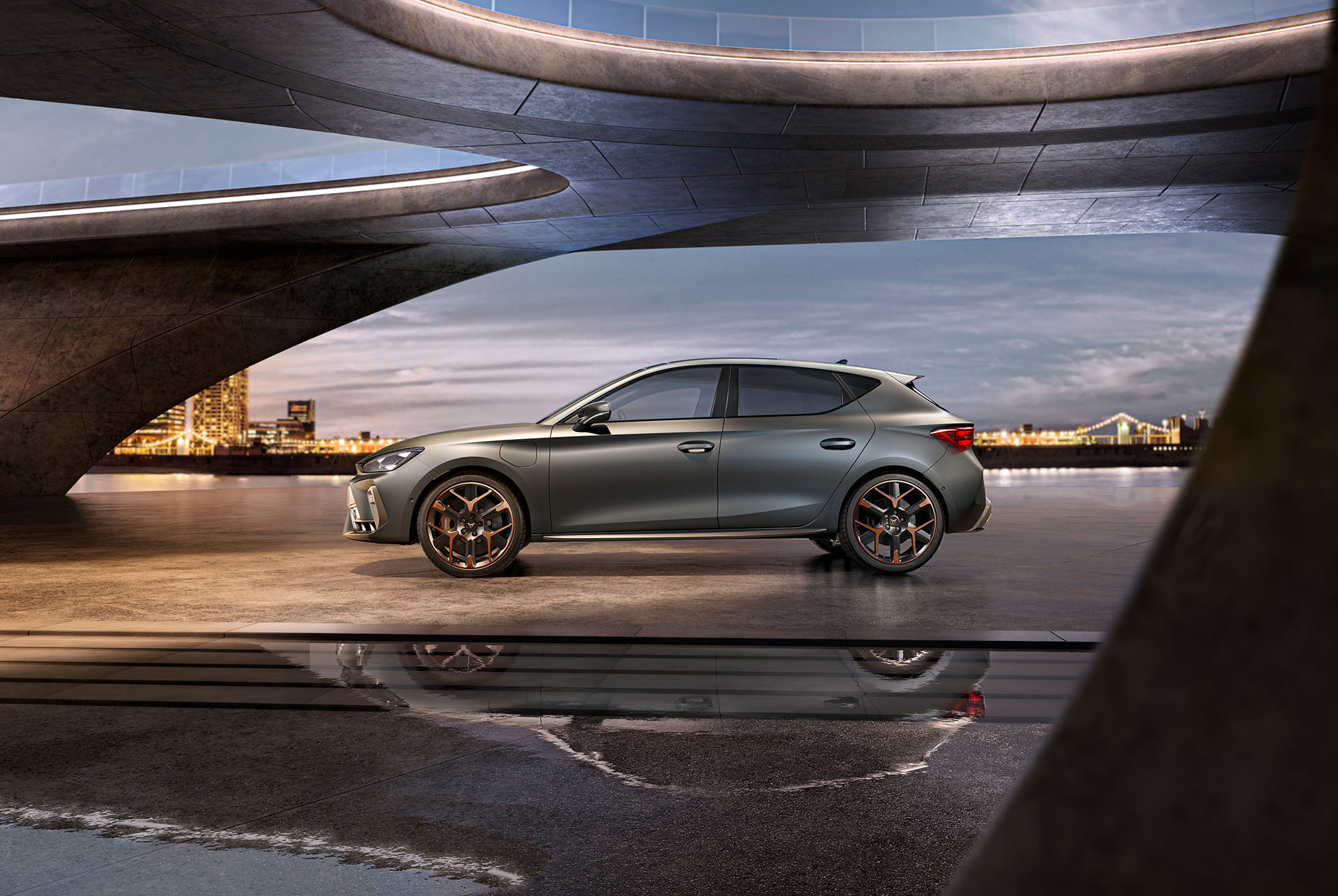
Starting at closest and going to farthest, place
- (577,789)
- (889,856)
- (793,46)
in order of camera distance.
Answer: (889,856), (577,789), (793,46)

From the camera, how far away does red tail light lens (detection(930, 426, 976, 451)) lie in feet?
25.1

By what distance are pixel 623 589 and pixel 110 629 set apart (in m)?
3.21

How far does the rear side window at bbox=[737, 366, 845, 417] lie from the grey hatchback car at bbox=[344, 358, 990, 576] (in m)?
0.01

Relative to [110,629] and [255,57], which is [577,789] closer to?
[110,629]

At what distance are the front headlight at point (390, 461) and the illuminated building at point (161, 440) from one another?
5962 centimetres

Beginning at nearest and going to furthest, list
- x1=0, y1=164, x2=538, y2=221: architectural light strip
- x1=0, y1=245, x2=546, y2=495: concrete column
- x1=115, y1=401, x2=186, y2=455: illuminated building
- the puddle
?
the puddle < x1=0, y1=164, x2=538, y2=221: architectural light strip < x1=0, y1=245, x2=546, y2=495: concrete column < x1=115, y1=401, x2=186, y2=455: illuminated building

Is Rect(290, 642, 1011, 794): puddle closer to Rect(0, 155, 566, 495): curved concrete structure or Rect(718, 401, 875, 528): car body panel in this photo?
Rect(718, 401, 875, 528): car body panel

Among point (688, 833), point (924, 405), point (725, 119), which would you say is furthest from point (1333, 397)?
point (725, 119)

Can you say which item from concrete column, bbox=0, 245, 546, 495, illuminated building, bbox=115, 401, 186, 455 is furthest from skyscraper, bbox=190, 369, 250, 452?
concrete column, bbox=0, 245, 546, 495

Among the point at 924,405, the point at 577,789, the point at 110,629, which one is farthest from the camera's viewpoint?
the point at 924,405

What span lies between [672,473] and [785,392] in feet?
3.88

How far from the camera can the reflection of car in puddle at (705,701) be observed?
3.10 metres

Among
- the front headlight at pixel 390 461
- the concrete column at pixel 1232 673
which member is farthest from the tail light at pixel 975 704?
the front headlight at pixel 390 461

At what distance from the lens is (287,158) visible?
→ 17984 mm
